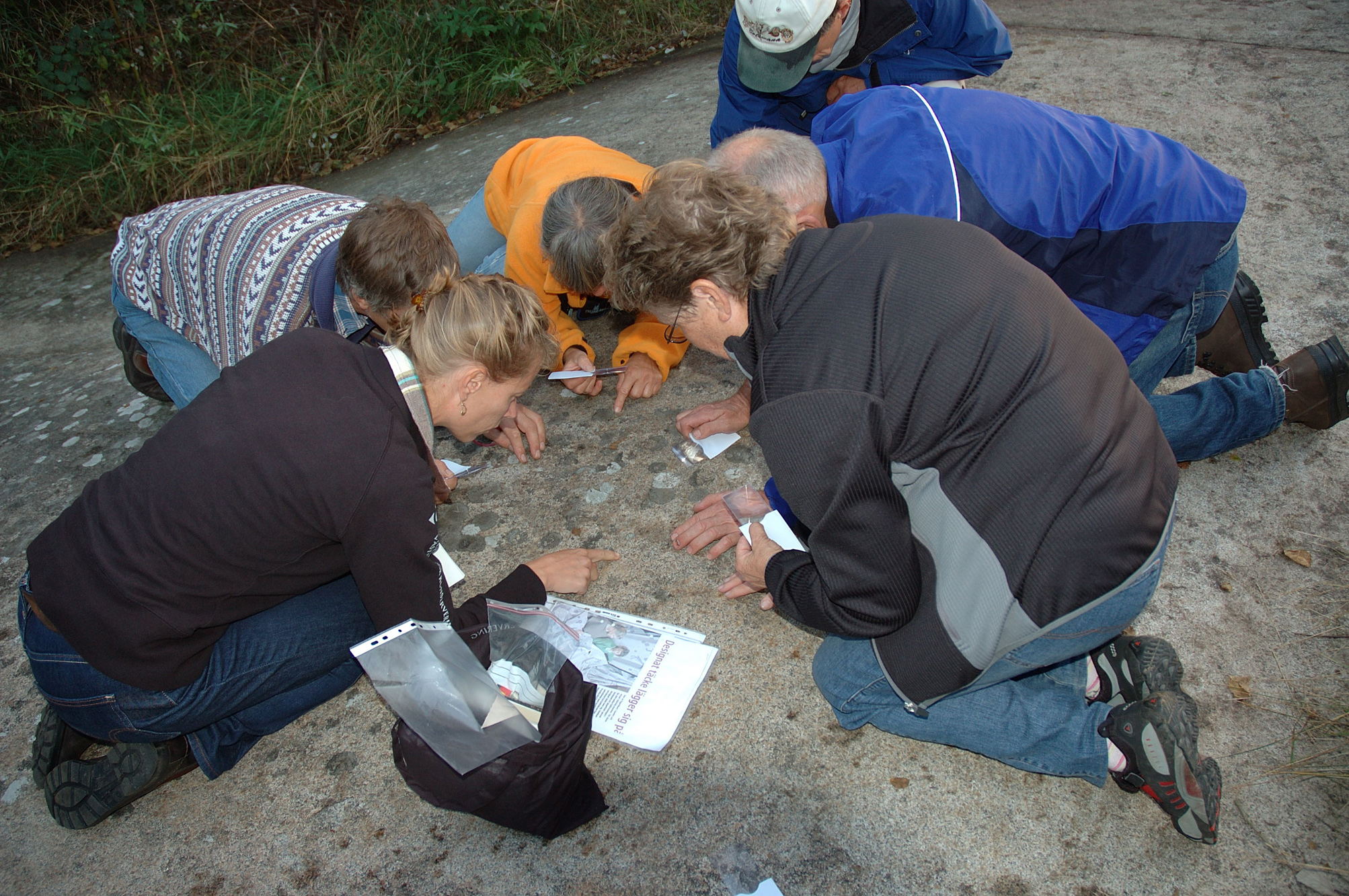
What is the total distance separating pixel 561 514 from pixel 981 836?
4.81 ft

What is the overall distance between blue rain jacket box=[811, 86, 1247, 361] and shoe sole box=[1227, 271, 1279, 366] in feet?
1.41

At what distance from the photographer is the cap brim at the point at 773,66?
2.79 meters

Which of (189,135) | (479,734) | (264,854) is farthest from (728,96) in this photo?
(189,135)

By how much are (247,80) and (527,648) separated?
19.1ft

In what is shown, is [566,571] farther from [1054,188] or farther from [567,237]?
[1054,188]

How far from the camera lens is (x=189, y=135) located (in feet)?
18.2

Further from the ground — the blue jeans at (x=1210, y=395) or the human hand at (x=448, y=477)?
the blue jeans at (x=1210, y=395)

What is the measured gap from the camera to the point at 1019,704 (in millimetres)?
1693

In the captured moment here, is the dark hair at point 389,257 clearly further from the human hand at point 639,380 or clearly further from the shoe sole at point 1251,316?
the shoe sole at point 1251,316

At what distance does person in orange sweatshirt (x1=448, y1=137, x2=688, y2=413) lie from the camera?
247 centimetres

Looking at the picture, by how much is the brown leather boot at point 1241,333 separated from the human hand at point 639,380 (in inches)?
66.7

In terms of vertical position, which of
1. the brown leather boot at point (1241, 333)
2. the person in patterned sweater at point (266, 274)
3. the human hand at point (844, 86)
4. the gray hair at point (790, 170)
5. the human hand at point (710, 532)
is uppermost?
the gray hair at point (790, 170)

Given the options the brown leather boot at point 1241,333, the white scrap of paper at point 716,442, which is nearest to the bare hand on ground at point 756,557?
the white scrap of paper at point 716,442

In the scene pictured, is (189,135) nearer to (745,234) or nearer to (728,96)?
(728,96)
